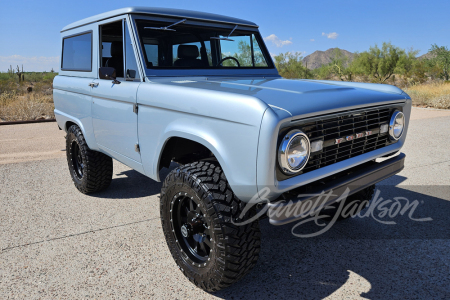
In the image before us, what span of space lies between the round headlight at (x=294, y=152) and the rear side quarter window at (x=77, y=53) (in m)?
2.65

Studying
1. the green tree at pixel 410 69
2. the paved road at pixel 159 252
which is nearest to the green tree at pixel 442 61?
the green tree at pixel 410 69

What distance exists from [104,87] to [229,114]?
178cm

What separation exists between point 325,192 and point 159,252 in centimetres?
152

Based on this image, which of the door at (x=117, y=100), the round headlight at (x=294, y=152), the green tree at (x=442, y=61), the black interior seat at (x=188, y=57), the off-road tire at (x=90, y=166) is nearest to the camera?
the round headlight at (x=294, y=152)

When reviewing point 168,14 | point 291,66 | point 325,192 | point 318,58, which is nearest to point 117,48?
point 168,14

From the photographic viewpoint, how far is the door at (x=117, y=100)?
2953 mm

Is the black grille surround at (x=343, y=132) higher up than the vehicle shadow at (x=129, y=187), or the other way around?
the black grille surround at (x=343, y=132)

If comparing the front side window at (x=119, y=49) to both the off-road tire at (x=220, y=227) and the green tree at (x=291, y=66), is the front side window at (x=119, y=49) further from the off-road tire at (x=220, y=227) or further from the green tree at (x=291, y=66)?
the green tree at (x=291, y=66)

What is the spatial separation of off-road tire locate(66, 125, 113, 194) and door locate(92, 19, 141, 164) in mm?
424

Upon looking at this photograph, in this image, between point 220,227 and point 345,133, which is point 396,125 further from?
point 220,227

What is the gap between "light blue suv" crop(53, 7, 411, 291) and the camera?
1.97 m

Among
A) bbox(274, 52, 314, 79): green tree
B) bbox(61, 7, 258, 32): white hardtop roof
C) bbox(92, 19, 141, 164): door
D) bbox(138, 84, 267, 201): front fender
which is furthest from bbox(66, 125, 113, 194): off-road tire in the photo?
bbox(274, 52, 314, 79): green tree

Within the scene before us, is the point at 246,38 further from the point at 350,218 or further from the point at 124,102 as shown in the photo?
the point at 350,218

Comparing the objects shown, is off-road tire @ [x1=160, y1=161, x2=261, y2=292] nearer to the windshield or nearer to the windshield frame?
the windshield frame
